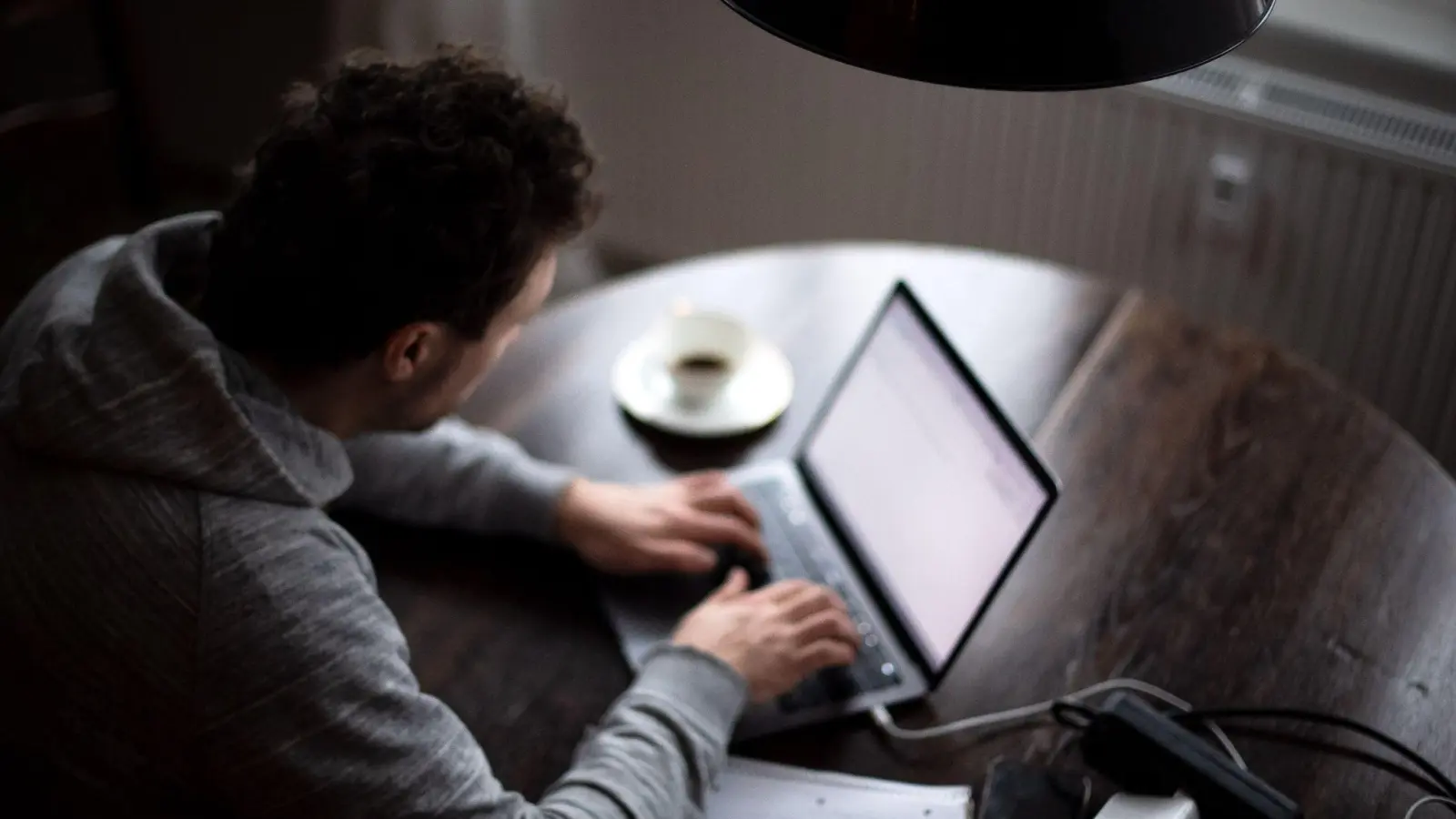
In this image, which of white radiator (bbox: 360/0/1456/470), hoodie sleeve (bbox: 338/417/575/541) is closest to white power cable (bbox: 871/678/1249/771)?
hoodie sleeve (bbox: 338/417/575/541)

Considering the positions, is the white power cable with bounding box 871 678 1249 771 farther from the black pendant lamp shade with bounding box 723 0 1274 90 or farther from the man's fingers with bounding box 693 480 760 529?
the black pendant lamp shade with bounding box 723 0 1274 90

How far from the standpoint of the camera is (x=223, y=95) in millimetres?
2834

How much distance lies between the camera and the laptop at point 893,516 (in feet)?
4.01

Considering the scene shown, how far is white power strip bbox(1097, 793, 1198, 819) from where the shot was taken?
1103 mm

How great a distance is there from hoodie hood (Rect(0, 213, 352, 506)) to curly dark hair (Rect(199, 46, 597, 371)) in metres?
0.05

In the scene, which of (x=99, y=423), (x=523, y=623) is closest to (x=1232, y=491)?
(x=523, y=623)

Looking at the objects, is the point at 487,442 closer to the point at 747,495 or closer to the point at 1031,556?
the point at 747,495

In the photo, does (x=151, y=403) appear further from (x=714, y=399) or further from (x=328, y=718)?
(x=714, y=399)

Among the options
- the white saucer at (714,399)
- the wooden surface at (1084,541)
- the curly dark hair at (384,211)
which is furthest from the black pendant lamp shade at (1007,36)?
the white saucer at (714,399)

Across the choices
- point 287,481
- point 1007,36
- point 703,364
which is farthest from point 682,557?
point 1007,36

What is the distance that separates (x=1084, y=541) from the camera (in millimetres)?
1371

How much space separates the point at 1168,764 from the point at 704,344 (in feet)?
1.97

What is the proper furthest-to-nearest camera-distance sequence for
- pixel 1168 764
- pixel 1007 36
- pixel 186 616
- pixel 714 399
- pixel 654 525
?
pixel 714 399, pixel 654 525, pixel 1168 764, pixel 186 616, pixel 1007 36

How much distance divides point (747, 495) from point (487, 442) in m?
0.23
